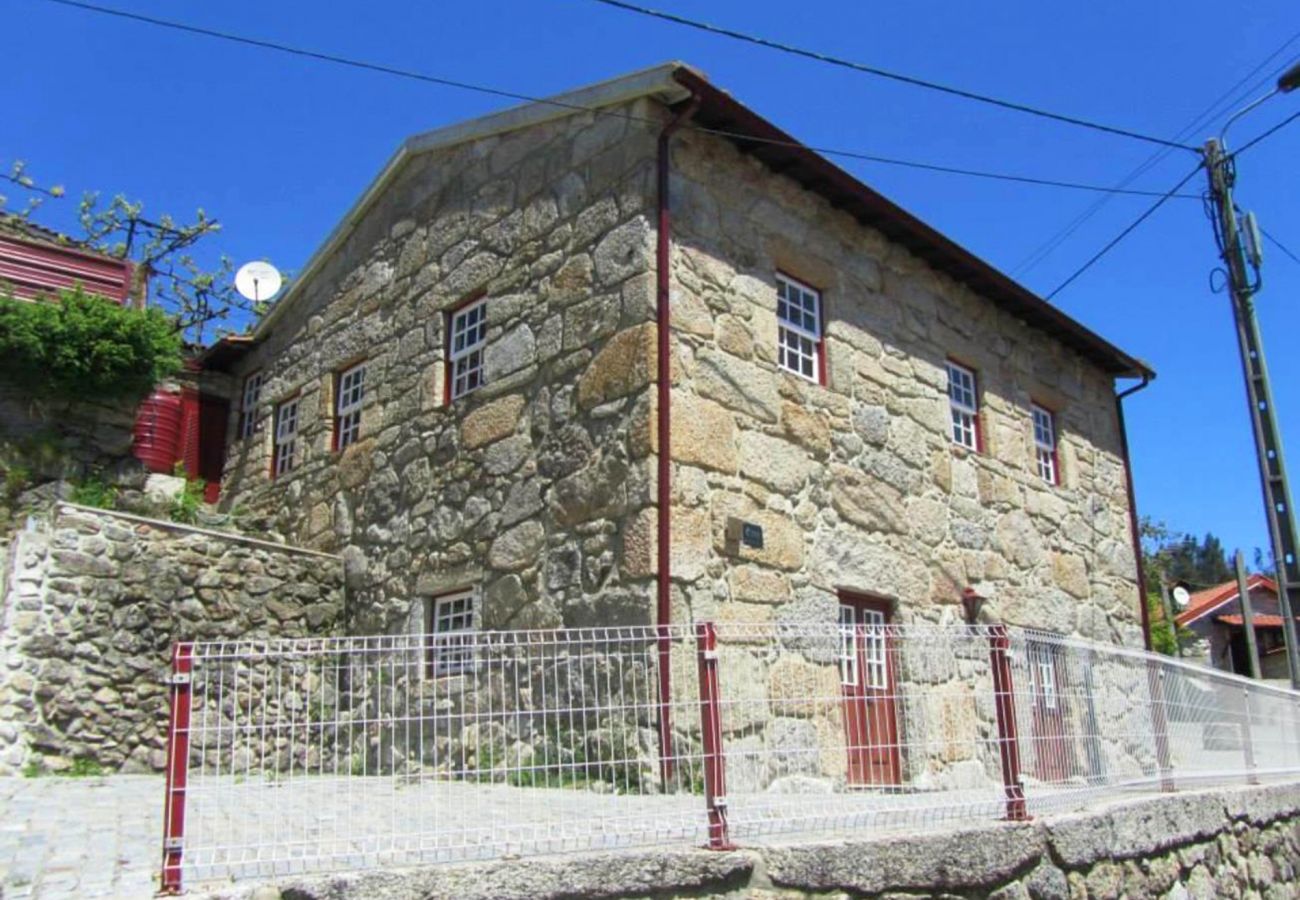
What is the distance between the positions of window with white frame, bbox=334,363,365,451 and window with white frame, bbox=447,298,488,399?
1.46m

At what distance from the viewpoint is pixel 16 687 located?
28.8 feet

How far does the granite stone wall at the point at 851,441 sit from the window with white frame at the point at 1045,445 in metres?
0.14

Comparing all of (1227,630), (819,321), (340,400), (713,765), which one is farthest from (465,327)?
(1227,630)

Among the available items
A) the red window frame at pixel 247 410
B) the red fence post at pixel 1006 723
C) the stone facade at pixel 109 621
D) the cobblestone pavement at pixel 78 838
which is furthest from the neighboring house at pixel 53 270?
the red fence post at pixel 1006 723

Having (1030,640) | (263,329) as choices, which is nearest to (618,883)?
(1030,640)

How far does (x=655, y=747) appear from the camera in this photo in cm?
673

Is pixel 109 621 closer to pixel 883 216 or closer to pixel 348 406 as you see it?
pixel 348 406

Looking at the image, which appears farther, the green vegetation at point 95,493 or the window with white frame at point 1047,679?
the green vegetation at point 95,493

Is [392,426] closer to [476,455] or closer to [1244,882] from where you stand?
[476,455]

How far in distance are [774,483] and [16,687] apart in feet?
20.0

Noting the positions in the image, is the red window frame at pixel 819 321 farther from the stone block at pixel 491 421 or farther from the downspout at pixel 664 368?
the stone block at pixel 491 421

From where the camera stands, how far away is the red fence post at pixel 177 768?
3982 mm

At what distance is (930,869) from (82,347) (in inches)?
382

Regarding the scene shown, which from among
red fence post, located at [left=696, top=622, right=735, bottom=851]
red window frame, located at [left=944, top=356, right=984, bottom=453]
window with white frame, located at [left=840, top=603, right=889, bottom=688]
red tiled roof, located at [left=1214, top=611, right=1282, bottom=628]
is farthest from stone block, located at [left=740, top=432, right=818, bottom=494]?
red tiled roof, located at [left=1214, top=611, right=1282, bottom=628]
